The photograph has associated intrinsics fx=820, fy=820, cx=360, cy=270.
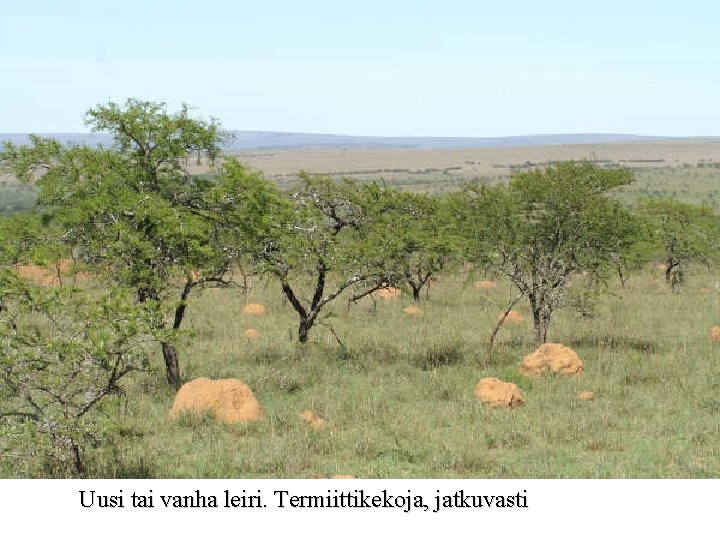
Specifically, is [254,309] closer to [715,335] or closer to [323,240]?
[323,240]

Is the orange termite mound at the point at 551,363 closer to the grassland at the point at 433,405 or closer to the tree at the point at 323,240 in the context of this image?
the grassland at the point at 433,405

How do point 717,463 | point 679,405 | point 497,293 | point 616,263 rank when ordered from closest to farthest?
point 717,463 → point 679,405 → point 616,263 → point 497,293

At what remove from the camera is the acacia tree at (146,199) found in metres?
18.0

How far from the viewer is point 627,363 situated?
2214 centimetres

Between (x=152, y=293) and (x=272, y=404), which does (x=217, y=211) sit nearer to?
(x=152, y=293)

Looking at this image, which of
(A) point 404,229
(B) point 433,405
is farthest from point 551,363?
(A) point 404,229

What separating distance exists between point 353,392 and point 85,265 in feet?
22.2

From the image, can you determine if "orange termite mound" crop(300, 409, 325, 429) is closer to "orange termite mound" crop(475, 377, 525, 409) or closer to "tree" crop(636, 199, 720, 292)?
"orange termite mound" crop(475, 377, 525, 409)

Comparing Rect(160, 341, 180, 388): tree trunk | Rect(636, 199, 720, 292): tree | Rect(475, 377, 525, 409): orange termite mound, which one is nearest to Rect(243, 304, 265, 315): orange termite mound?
Rect(160, 341, 180, 388): tree trunk

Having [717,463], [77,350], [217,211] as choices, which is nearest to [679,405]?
[717,463]

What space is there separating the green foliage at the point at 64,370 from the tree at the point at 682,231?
31613 mm

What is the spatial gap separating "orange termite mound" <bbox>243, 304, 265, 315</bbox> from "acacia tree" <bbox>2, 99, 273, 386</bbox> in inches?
511

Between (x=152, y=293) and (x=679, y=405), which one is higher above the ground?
(x=152, y=293)

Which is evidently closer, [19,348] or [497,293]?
[19,348]
